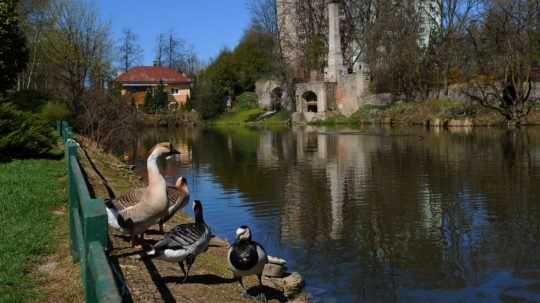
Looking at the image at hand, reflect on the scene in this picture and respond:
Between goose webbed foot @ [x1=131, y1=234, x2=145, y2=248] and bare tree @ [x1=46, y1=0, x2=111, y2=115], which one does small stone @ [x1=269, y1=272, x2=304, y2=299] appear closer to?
goose webbed foot @ [x1=131, y1=234, x2=145, y2=248]

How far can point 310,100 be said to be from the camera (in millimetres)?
67062

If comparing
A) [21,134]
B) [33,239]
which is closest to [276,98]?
[21,134]

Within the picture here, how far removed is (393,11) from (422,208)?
48.0 meters

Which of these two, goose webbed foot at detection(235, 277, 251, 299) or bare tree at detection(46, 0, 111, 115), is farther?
bare tree at detection(46, 0, 111, 115)

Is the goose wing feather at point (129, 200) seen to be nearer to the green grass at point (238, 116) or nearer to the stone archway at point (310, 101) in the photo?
the stone archway at point (310, 101)

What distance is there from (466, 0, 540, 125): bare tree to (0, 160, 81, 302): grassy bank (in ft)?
132

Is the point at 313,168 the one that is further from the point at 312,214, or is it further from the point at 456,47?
the point at 456,47

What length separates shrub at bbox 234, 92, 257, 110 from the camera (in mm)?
78950

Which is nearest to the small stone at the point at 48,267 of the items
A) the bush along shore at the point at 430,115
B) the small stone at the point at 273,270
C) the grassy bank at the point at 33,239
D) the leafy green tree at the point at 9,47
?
the grassy bank at the point at 33,239

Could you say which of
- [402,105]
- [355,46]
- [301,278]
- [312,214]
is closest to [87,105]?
[312,214]

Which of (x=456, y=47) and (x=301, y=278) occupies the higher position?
(x=456, y=47)

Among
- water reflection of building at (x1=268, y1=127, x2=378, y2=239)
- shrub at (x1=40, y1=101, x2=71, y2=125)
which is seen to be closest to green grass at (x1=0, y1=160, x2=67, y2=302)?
water reflection of building at (x1=268, y1=127, x2=378, y2=239)

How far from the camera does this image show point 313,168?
23.5m

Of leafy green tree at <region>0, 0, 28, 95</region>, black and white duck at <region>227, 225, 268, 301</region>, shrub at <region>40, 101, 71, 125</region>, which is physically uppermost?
leafy green tree at <region>0, 0, 28, 95</region>
